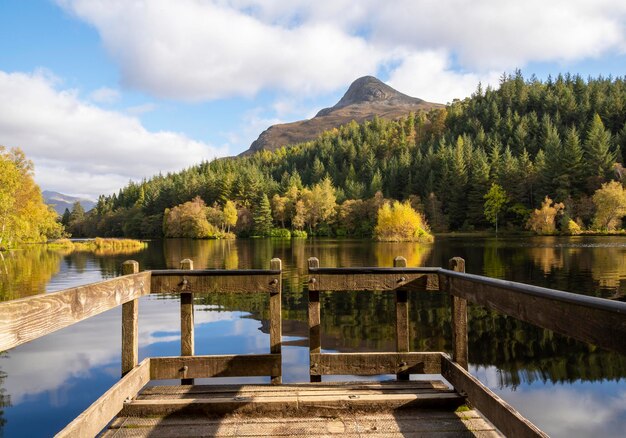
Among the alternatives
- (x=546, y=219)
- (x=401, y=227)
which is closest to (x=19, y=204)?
(x=401, y=227)

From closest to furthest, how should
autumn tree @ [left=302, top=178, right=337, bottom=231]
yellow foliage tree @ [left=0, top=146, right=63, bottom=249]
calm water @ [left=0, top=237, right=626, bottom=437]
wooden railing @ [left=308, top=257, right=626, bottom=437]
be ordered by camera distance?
1. wooden railing @ [left=308, top=257, right=626, bottom=437]
2. calm water @ [left=0, top=237, right=626, bottom=437]
3. yellow foliage tree @ [left=0, top=146, right=63, bottom=249]
4. autumn tree @ [left=302, top=178, right=337, bottom=231]

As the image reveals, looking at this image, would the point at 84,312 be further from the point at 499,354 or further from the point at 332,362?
the point at 499,354

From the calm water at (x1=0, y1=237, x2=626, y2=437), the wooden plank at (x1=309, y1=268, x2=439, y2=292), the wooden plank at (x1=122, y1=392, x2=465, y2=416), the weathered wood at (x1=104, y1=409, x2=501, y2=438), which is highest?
the wooden plank at (x1=309, y1=268, x2=439, y2=292)

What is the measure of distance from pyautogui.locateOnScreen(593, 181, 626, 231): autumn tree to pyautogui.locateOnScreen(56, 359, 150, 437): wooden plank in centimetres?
8122

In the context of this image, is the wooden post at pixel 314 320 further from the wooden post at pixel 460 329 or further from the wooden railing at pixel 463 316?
the wooden post at pixel 460 329

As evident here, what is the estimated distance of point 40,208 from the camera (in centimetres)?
5788

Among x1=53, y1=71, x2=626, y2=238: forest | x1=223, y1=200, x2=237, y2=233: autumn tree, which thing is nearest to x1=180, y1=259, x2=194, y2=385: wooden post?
x1=53, y1=71, x2=626, y2=238: forest

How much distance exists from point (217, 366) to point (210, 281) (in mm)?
1096

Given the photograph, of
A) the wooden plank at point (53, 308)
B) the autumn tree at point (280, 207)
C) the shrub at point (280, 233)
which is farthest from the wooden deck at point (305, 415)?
the autumn tree at point (280, 207)

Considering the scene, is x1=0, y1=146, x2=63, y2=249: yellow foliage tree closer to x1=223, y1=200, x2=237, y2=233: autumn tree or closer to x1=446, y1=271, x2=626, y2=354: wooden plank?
x1=223, y1=200, x2=237, y2=233: autumn tree

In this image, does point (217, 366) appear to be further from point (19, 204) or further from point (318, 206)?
point (318, 206)

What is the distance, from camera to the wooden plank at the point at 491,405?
318cm

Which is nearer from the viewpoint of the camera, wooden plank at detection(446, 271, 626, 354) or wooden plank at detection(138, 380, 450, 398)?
wooden plank at detection(446, 271, 626, 354)

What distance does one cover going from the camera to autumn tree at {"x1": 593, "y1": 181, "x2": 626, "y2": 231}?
69.4 meters
